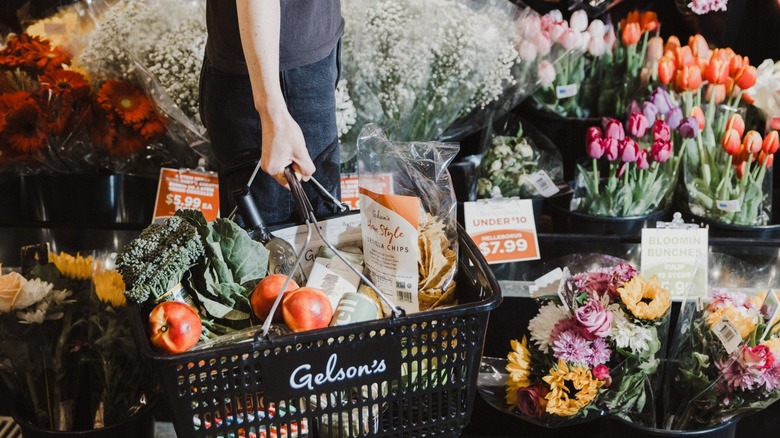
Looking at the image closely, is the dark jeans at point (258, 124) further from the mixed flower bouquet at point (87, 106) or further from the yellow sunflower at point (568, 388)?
the yellow sunflower at point (568, 388)

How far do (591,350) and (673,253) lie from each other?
0.55 meters

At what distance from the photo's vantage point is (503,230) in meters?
2.10

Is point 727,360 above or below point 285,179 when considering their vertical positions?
below

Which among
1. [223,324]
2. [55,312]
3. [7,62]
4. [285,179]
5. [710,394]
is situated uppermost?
[7,62]

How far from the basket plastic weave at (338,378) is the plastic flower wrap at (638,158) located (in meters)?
1.08

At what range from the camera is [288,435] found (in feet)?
3.45

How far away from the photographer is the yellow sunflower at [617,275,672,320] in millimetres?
1454

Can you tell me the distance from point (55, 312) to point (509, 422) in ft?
3.60

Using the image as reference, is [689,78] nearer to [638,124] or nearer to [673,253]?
[638,124]

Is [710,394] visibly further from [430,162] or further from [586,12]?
[586,12]

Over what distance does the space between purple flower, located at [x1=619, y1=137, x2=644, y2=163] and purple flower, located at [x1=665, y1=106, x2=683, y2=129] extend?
14 cm

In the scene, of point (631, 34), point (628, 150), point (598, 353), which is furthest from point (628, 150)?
point (598, 353)

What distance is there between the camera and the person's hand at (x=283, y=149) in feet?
4.17

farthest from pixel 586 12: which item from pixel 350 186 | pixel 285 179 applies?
pixel 285 179
